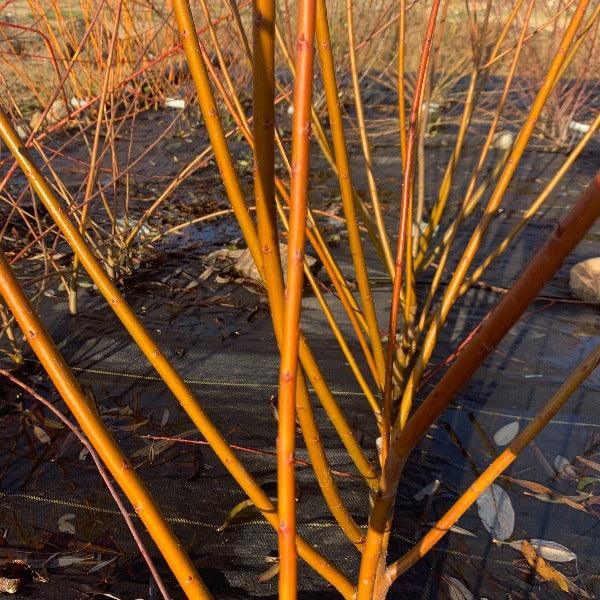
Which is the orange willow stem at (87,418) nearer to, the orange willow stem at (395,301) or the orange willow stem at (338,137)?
the orange willow stem at (395,301)

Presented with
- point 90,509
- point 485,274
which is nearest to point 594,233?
point 485,274

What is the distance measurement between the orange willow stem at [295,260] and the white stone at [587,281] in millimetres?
2295

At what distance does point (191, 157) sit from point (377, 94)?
2786 mm

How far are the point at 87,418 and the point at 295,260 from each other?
238 millimetres

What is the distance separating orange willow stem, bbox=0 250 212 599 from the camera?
1.77 feet

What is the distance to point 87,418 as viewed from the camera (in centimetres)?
58

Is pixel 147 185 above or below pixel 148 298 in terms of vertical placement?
above

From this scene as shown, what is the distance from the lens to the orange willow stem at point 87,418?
0.54 m

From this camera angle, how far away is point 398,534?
1.47 m

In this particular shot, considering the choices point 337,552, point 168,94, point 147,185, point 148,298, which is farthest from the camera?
point 168,94

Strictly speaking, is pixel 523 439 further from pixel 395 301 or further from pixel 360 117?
pixel 360 117

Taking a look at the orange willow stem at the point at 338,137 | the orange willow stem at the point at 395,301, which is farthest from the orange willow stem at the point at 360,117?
the orange willow stem at the point at 395,301

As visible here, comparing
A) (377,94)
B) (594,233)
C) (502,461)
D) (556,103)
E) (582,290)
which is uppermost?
(377,94)

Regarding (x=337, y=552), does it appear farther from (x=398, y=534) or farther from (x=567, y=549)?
(x=567, y=549)
